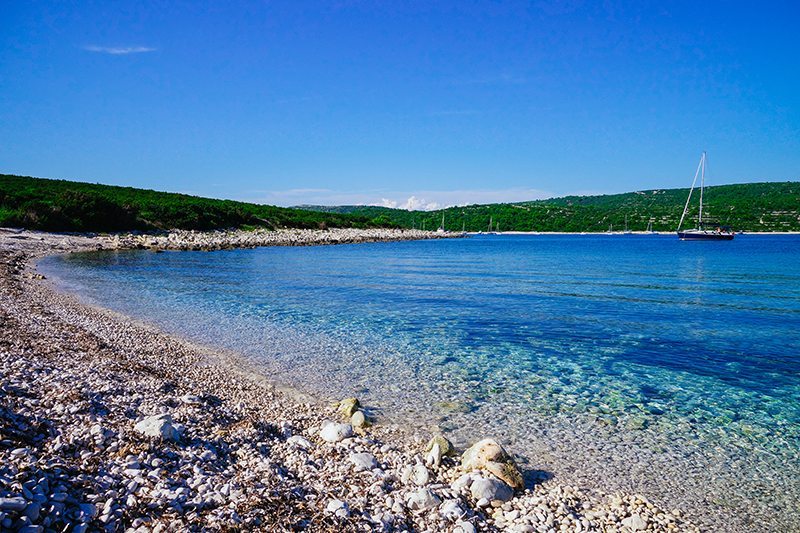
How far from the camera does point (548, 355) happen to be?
40.6 feet

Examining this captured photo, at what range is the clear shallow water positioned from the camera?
6.82 m

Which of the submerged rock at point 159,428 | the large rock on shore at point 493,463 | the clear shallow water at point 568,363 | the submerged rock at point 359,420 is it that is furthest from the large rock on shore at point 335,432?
the submerged rock at point 159,428

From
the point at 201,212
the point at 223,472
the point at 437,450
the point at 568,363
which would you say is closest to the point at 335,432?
the point at 437,450

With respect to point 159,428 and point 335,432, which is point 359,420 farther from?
point 159,428

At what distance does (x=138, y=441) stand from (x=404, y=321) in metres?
11.5

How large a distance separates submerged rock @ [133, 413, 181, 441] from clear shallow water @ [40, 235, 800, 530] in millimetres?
3716

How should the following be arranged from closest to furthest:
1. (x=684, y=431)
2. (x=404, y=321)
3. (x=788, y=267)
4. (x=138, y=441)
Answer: (x=138, y=441) < (x=684, y=431) < (x=404, y=321) < (x=788, y=267)

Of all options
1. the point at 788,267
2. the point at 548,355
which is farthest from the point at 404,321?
the point at 788,267

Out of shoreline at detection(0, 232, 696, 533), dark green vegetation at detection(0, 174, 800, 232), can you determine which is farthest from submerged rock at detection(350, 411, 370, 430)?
dark green vegetation at detection(0, 174, 800, 232)

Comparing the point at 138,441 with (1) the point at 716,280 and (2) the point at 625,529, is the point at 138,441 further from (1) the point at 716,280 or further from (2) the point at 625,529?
(1) the point at 716,280

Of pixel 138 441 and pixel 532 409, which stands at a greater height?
pixel 138 441

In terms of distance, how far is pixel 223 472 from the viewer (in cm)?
557

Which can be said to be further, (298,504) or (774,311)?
(774,311)

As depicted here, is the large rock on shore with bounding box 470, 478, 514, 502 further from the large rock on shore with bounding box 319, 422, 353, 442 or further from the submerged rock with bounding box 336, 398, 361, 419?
the submerged rock with bounding box 336, 398, 361, 419
